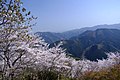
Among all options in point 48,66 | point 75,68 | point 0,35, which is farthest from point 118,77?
point 75,68

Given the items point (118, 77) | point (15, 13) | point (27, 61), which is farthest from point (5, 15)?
point (118, 77)

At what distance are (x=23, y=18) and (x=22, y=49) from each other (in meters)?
5.64

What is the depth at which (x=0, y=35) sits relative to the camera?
1116cm

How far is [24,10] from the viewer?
8055 millimetres

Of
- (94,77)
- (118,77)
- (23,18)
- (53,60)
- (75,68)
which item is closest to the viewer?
(23,18)

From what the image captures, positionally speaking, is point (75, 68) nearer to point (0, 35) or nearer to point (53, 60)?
point (53, 60)

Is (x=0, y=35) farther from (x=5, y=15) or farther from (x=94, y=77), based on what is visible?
(x=94, y=77)

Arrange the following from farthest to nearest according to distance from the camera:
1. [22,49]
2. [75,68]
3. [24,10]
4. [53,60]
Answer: [75,68], [53,60], [22,49], [24,10]

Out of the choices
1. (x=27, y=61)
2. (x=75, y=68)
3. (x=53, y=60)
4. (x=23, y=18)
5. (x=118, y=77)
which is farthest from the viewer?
(x=75, y=68)

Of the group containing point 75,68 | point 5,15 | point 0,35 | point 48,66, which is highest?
point 5,15

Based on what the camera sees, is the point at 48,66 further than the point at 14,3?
Yes

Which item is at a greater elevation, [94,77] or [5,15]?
[5,15]

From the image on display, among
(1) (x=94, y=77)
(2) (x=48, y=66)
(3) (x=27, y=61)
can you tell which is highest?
(3) (x=27, y=61)

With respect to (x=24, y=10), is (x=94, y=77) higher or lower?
lower
